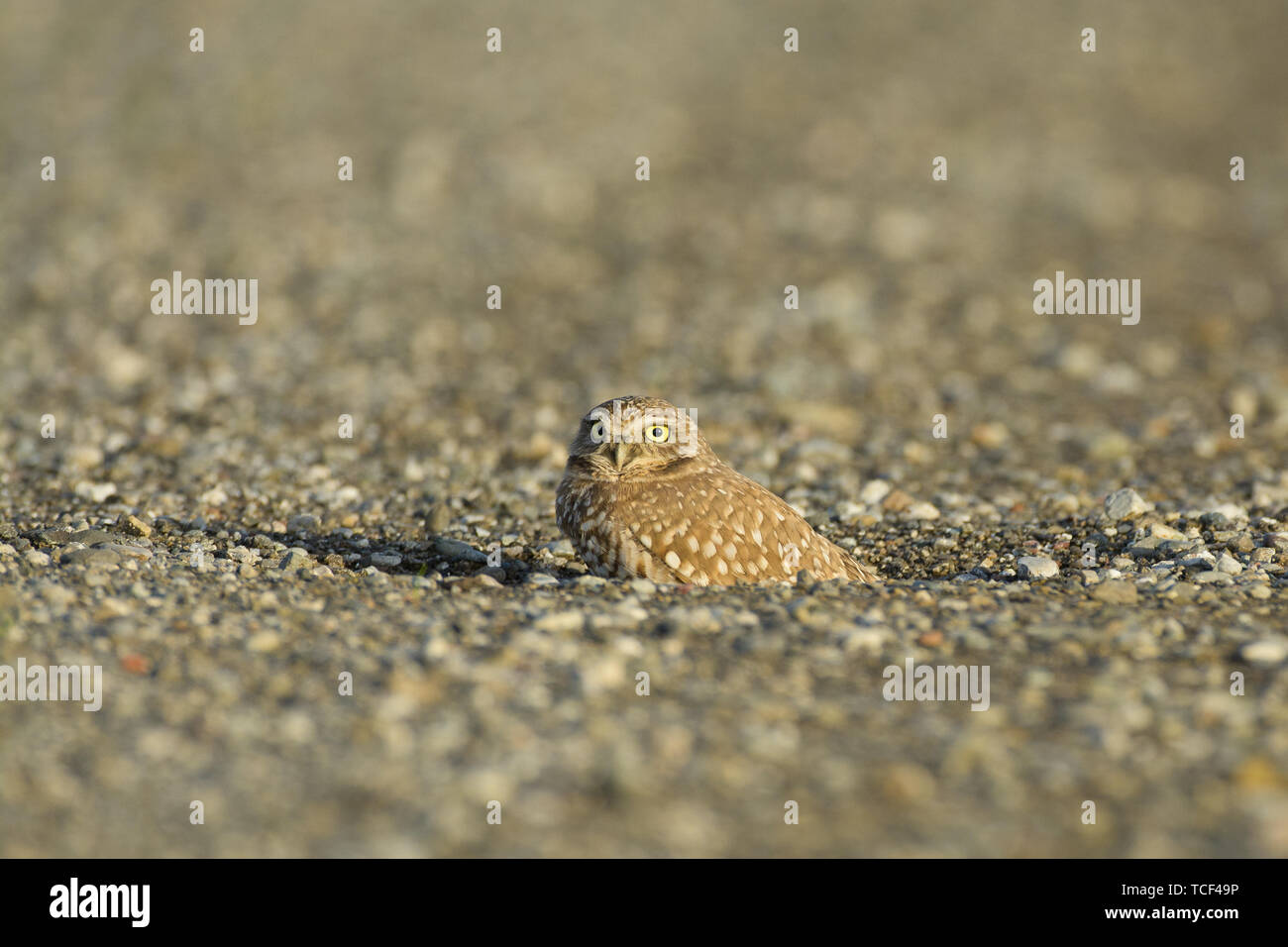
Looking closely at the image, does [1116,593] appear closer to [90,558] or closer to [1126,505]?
[1126,505]

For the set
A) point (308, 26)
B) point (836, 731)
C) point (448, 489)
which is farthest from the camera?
point (308, 26)

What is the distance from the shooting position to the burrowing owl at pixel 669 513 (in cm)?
681

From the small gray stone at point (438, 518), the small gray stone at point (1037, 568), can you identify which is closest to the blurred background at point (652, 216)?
the small gray stone at point (438, 518)

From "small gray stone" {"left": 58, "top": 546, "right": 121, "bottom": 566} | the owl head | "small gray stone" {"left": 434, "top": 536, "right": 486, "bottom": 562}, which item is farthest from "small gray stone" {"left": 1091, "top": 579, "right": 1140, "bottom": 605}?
"small gray stone" {"left": 58, "top": 546, "right": 121, "bottom": 566}

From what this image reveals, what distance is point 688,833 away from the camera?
→ 430 centimetres

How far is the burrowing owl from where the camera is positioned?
268 inches

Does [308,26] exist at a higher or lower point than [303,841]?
higher

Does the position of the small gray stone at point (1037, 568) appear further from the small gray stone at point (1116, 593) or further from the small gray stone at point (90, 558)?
the small gray stone at point (90, 558)

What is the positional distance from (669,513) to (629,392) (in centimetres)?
509

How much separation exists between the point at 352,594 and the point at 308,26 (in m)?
16.3
